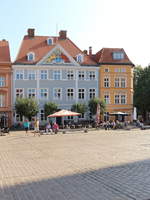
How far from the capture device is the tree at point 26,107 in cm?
5016

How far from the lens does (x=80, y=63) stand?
57469 mm

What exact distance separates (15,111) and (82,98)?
12.0 metres

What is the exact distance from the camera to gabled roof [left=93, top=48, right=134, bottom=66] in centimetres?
5912

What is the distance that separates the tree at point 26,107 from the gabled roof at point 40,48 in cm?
762

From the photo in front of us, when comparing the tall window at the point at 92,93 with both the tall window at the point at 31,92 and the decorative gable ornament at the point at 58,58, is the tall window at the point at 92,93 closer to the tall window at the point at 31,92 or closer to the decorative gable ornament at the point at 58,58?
the decorative gable ornament at the point at 58,58

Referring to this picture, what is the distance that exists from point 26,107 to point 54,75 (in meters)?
8.96

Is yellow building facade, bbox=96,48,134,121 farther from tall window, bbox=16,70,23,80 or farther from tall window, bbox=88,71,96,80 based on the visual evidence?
tall window, bbox=16,70,23,80

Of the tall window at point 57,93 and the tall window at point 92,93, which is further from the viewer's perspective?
the tall window at point 92,93

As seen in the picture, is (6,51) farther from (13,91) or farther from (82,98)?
(82,98)

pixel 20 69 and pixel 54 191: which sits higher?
pixel 20 69

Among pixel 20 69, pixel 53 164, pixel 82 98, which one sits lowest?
pixel 53 164

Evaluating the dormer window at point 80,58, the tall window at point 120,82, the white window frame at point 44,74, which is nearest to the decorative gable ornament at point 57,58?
the white window frame at point 44,74

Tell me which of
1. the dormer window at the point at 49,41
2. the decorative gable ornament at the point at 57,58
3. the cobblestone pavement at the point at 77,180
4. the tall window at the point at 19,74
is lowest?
the cobblestone pavement at the point at 77,180

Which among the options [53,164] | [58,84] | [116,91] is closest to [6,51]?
[58,84]
